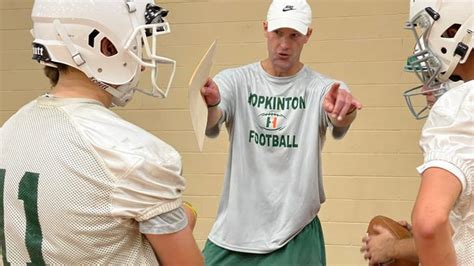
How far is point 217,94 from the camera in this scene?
296cm

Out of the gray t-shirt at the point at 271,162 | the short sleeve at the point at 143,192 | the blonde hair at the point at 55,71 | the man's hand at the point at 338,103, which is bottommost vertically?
the gray t-shirt at the point at 271,162

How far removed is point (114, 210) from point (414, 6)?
45.7 inches

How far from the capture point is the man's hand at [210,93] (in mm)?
2906

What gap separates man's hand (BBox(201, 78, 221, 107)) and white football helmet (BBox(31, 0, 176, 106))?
3.44 ft

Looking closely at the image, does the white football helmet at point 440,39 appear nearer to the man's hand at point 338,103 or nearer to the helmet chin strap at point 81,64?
the man's hand at point 338,103

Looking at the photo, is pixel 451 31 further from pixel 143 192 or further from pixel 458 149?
pixel 143 192

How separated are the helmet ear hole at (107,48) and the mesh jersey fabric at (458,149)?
2.97 ft

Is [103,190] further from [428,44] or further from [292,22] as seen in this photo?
[292,22]

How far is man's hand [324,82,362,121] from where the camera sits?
9.15ft

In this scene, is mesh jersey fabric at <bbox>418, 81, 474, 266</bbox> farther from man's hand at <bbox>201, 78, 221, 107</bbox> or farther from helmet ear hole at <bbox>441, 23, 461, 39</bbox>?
man's hand at <bbox>201, 78, 221, 107</bbox>

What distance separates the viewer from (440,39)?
6.47 feet

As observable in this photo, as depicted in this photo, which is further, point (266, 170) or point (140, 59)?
point (266, 170)

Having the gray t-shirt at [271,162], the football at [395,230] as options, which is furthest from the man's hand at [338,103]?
the football at [395,230]

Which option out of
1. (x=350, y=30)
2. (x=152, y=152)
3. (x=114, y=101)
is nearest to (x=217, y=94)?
(x=114, y=101)
